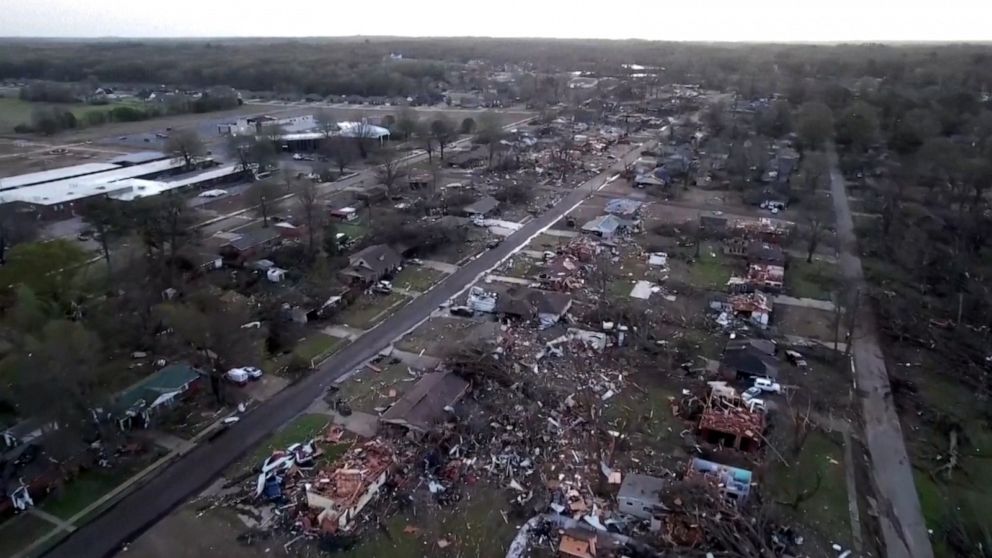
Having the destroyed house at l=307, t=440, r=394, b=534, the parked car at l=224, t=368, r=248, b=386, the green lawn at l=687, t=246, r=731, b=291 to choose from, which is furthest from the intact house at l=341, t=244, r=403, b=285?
the green lawn at l=687, t=246, r=731, b=291

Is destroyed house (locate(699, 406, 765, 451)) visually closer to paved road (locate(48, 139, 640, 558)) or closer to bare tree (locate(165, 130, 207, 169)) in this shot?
paved road (locate(48, 139, 640, 558))

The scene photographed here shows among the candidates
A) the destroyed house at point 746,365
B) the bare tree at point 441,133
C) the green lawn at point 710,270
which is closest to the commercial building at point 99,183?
the bare tree at point 441,133

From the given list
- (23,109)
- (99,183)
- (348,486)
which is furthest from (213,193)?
(23,109)

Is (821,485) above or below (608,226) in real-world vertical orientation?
below

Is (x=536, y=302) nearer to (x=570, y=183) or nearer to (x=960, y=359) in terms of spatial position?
(x=960, y=359)

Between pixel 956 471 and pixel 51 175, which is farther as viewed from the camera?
pixel 51 175

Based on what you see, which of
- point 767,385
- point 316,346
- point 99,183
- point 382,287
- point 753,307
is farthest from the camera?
point 99,183

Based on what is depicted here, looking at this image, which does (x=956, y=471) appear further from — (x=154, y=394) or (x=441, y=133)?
(x=441, y=133)
